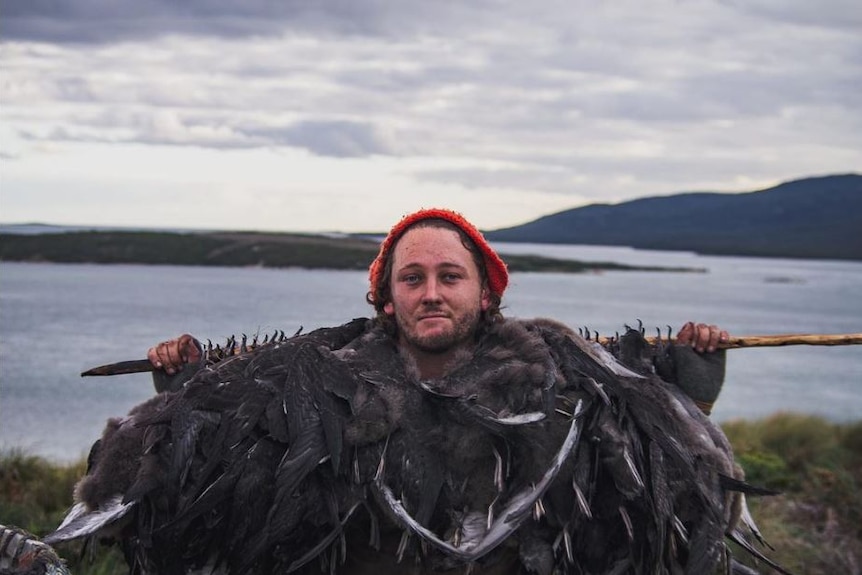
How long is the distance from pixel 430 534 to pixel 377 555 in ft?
1.17

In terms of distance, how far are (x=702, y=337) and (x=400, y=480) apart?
1432 millimetres

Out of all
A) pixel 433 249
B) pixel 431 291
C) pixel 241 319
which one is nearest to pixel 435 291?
pixel 431 291

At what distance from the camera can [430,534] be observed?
3.60m

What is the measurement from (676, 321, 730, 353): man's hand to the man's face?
32.1 inches

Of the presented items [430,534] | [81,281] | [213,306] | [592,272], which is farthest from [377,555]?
[592,272]

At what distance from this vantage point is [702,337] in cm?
448

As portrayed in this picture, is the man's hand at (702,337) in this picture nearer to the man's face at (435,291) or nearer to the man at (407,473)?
the man at (407,473)

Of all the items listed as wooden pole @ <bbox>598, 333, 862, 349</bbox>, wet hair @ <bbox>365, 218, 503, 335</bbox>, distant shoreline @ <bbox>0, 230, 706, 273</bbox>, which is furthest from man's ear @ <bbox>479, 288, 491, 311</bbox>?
distant shoreline @ <bbox>0, 230, 706, 273</bbox>

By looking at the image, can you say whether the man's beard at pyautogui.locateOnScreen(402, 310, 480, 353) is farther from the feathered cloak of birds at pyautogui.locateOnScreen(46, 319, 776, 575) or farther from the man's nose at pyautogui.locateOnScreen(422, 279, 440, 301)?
the feathered cloak of birds at pyautogui.locateOnScreen(46, 319, 776, 575)

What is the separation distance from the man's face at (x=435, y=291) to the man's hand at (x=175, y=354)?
32.0 inches

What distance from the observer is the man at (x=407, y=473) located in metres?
3.74

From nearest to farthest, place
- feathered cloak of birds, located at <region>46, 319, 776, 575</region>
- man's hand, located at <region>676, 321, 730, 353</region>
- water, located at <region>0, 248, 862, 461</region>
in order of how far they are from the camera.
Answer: feathered cloak of birds, located at <region>46, 319, 776, 575</region>
man's hand, located at <region>676, 321, 730, 353</region>
water, located at <region>0, 248, 862, 461</region>

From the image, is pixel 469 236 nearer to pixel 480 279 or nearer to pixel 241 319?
pixel 480 279

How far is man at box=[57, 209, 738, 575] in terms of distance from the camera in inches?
147
